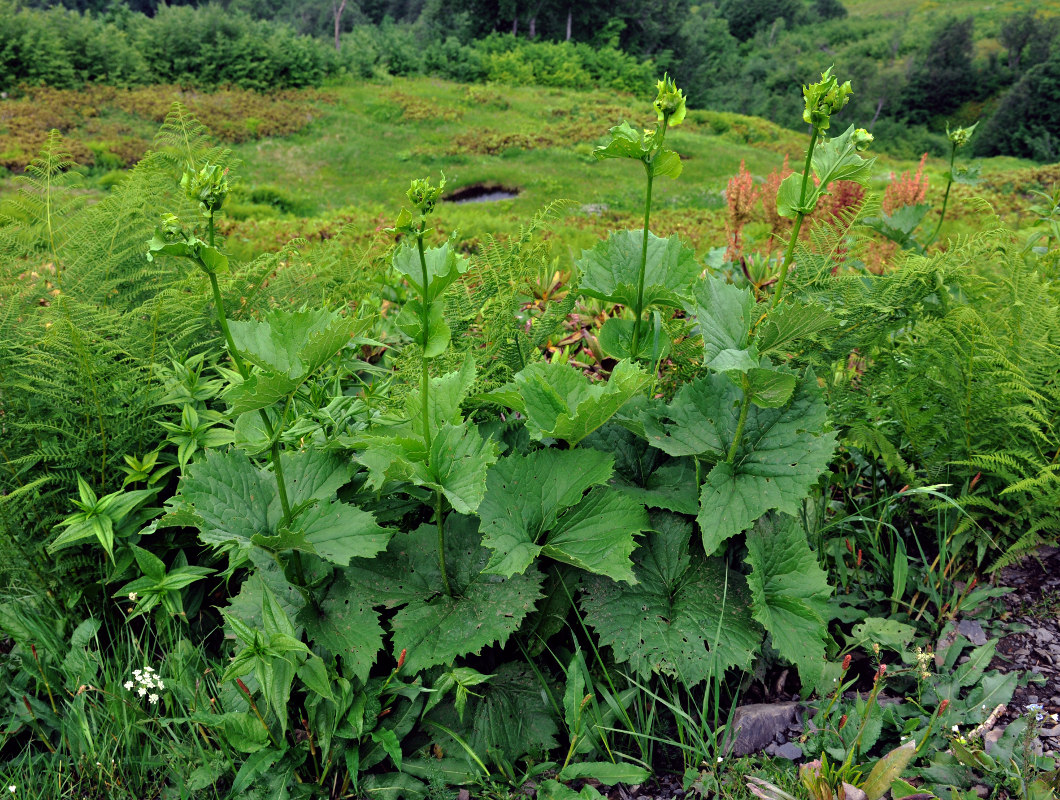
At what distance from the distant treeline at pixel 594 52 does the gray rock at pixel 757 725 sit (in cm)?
2398

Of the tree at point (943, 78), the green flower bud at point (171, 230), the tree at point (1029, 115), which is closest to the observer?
the green flower bud at point (171, 230)

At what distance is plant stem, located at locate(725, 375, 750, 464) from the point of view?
1421 mm

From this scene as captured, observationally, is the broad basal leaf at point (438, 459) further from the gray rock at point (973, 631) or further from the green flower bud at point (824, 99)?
the gray rock at point (973, 631)

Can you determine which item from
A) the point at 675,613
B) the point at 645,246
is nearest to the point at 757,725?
the point at 675,613

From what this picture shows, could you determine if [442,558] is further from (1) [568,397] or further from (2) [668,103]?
(2) [668,103]

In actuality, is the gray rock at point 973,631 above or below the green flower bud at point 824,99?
below

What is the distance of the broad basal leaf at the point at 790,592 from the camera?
4.60ft

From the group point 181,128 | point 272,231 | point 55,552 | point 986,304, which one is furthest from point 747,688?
point 272,231

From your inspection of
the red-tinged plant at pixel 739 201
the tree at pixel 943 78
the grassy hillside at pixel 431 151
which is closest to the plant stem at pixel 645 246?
the red-tinged plant at pixel 739 201

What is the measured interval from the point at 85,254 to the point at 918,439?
279 cm

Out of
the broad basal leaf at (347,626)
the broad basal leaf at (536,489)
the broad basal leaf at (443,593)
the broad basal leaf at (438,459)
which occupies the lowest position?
the broad basal leaf at (347,626)

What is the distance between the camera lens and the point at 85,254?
210cm

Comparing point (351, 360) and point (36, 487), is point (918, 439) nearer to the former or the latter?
point (351, 360)

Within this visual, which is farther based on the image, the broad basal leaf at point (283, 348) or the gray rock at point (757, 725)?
the gray rock at point (757, 725)
